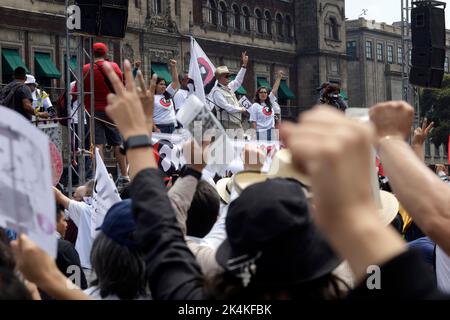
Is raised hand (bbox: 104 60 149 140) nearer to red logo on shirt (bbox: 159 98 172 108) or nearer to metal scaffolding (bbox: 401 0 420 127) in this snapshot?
red logo on shirt (bbox: 159 98 172 108)

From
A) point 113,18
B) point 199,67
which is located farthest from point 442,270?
point 113,18

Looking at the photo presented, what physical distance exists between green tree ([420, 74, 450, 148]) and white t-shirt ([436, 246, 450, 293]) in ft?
170

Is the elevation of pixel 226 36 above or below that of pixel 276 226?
above

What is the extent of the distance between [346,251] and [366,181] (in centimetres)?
14

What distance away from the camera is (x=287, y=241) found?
2.09m

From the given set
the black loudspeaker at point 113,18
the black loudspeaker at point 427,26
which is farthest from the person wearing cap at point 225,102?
the black loudspeaker at point 427,26

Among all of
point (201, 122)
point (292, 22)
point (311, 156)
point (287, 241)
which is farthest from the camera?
point (292, 22)

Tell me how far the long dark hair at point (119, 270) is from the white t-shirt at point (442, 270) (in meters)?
1.48

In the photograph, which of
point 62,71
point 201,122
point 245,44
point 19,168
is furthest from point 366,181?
point 245,44

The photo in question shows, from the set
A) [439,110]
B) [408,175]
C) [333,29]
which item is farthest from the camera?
[439,110]

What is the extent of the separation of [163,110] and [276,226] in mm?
13546

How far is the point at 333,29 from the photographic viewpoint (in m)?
48.9

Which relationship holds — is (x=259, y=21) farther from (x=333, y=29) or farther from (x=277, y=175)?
(x=277, y=175)

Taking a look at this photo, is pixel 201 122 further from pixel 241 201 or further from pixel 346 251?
pixel 346 251
